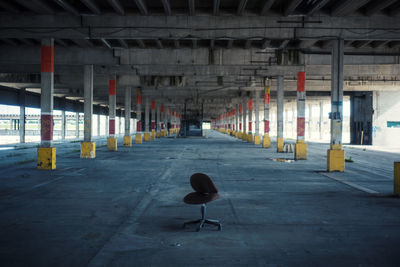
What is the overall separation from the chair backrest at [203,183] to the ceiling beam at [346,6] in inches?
430

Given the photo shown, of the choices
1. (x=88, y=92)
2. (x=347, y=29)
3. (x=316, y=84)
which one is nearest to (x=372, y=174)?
(x=347, y=29)

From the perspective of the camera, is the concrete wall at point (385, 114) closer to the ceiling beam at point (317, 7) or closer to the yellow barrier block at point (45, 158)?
the ceiling beam at point (317, 7)

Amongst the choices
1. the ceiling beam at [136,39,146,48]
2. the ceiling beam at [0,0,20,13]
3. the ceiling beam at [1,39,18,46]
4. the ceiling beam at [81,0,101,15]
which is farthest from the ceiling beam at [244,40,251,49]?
the ceiling beam at [1,39,18,46]

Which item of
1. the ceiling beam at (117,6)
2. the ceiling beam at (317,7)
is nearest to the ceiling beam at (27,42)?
the ceiling beam at (117,6)

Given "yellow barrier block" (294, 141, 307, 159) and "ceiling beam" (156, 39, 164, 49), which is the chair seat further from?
"yellow barrier block" (294, 141, 307, 159)

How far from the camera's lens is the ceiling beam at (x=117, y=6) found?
14182 mm

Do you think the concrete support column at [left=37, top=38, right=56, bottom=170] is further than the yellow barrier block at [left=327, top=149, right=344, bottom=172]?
Yes

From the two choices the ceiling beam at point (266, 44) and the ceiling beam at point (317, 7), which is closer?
the ceiling beam at point (317, 7)

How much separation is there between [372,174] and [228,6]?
9.47 meters

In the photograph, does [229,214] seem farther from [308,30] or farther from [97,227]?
[308,30]

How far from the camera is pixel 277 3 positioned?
1523 cm

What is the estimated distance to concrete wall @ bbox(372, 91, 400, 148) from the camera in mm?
37938

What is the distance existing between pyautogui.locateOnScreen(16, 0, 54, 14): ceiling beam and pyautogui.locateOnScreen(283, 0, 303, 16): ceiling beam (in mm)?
9918

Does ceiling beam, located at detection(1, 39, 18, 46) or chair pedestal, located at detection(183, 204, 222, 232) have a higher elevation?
ceiling beam, located at detection(1, 39, 18, 46)
